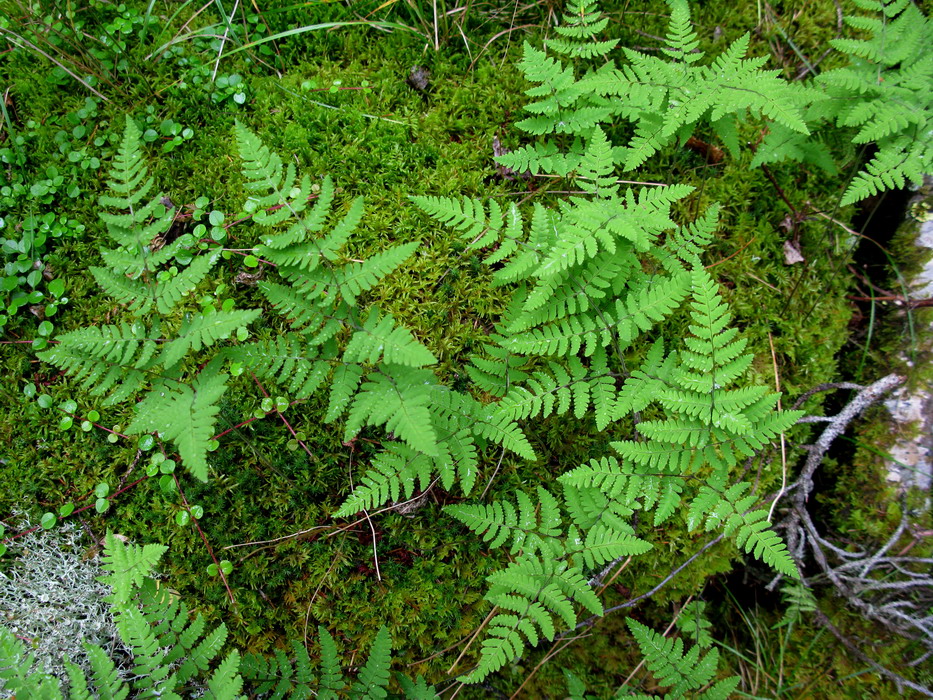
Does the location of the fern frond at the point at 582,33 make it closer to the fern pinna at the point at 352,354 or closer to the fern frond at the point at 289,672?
the fern pinna at the point at 352,354

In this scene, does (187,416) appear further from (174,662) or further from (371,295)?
(174,662)

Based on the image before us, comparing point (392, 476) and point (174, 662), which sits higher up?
point (392, 476)

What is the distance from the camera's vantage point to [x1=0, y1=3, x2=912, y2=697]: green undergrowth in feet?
12.2

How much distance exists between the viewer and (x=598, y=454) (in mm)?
3977

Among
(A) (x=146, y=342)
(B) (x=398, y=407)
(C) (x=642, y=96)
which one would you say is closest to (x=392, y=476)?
(B) (x=398, y=407)

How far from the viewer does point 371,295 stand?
13.1ft

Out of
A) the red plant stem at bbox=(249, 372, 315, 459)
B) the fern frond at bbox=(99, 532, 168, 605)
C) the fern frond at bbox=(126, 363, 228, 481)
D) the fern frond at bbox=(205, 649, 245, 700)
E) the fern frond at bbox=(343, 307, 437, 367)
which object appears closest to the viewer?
the fern frond at bbox=(126, 363, 228, 481)

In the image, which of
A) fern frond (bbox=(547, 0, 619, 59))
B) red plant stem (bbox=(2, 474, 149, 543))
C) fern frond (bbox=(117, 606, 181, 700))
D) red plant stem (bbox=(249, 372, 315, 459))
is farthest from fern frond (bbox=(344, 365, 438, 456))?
fern frond (bbox=(547, 0, 619, 59))

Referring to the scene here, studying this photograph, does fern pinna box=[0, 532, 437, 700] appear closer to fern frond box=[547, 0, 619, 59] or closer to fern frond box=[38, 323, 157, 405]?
fern frond box=[38, 323, 157, 405]

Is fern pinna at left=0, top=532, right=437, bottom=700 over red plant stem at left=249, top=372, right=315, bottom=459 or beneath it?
beneath

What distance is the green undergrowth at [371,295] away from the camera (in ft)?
12.2

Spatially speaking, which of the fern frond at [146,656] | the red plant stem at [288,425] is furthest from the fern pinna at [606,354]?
the fern frond at [146,656]

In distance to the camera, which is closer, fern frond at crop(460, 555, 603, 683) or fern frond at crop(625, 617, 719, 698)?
fern frond at crop(460, 555, 603, 683)

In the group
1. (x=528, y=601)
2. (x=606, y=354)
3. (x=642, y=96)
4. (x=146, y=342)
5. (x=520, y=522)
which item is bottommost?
(x=528, y=601)
